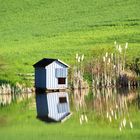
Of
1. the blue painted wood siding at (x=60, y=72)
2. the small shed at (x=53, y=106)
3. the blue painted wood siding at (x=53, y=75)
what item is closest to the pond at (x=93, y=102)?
the small shed at (x=53, y=106)

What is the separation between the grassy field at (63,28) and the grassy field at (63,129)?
17.2 m

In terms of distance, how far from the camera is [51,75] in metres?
45.9

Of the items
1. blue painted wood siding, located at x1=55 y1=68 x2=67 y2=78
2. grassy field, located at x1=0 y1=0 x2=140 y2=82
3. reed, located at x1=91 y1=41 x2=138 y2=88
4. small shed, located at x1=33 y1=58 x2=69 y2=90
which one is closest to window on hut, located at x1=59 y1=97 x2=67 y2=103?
small shed, located at x1=33 y1=58 x2=69 y2=90

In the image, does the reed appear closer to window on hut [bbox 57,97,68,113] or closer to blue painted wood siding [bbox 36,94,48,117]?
blue painted wood siding [bbox 36,94,48,117]

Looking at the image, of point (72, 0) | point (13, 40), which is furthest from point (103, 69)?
point (72, 0)

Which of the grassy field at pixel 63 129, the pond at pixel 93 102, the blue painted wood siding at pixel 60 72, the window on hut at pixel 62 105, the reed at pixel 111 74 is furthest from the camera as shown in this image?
the reed at pixel 111 74

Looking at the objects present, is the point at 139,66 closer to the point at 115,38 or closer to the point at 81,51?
the point at 81,51

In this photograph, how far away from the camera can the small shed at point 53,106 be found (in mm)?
32094

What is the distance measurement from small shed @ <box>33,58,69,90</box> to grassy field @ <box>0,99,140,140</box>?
493 inches

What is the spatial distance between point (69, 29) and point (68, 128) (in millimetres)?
40488

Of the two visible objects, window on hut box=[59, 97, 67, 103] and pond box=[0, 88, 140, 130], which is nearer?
pond box=[0, 88, 140, 130]

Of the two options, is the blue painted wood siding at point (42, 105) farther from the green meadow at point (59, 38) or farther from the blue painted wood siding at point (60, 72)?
the blue painted wood siding at point (60, 72)

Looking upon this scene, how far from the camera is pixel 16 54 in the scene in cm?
5738

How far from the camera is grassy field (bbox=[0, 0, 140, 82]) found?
5700 cm
